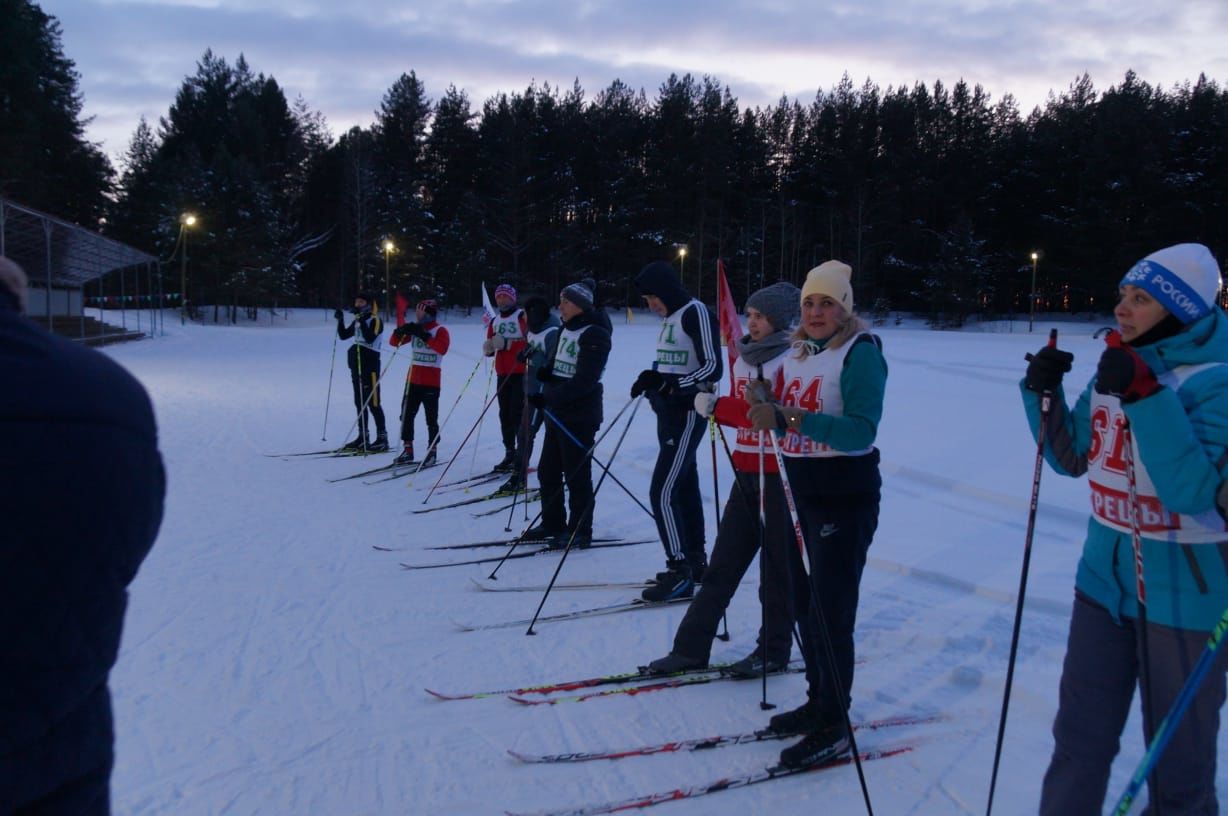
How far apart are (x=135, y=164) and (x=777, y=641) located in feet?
195

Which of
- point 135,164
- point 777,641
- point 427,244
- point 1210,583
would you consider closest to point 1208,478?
point 1210,583

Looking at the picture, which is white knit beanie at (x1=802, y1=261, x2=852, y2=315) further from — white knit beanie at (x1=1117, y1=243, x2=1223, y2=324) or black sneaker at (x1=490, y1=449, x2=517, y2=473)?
black sneaker at (x1=490, y1=449, x2=517, y2=473)

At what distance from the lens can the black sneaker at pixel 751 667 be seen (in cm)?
380

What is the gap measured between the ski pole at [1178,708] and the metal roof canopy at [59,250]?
2289 cm

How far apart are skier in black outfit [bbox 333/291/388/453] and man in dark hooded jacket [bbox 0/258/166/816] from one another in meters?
8.89

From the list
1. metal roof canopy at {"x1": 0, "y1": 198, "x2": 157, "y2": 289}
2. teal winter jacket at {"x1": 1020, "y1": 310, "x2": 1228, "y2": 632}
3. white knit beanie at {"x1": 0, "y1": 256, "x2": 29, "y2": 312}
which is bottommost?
teal winter jacket at {"x1": 1020, "y1": 310, "x2": 1228, "y2": 632}

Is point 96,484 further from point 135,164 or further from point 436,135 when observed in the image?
point 135,164

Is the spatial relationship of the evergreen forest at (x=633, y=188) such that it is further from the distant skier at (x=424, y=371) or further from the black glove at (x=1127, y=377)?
the black glove at (x=1127, y=377)

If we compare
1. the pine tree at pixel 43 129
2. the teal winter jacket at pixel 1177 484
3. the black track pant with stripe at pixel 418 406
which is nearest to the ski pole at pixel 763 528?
the teal winter jacket at pixel 1177 484

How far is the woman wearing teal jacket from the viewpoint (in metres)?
1.99

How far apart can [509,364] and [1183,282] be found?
707 cm

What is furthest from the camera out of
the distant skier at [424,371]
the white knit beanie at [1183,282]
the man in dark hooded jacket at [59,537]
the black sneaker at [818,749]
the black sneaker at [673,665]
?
the distant skier at [424,371]

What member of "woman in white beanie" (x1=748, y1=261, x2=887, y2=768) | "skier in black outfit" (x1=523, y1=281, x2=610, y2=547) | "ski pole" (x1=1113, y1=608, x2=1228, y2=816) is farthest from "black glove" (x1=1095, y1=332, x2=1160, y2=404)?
"skier in black outfit" (x1=523, y1=281, x2=610, y2=547)

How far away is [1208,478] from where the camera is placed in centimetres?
195
